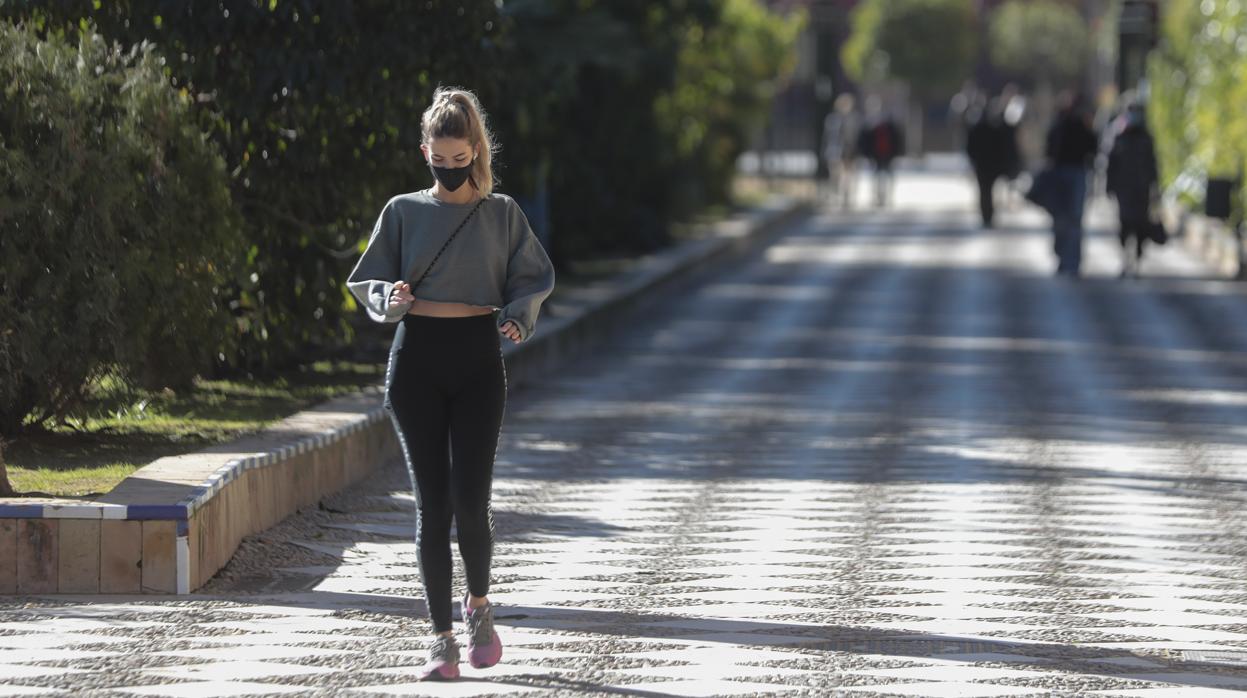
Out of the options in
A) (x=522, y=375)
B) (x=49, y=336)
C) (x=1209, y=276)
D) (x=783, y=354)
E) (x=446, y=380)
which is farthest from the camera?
(x=1209, y=276)

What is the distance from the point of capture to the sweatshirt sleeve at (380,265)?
20.1 ft

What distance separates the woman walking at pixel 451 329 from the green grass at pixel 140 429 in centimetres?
196

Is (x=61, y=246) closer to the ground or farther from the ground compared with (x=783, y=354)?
farther from the ground

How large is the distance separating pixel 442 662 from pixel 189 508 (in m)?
1.45

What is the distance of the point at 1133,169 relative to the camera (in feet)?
68.6

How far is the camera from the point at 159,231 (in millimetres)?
8984

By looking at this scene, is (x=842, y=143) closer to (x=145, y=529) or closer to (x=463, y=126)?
(x=145, y=529)

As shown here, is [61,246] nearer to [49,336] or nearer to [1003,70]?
[49,336]

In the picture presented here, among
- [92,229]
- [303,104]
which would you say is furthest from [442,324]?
[303,104]

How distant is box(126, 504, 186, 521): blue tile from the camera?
719 cm

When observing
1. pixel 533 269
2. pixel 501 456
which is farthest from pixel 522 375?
pixel 533 269

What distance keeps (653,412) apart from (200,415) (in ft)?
9.87

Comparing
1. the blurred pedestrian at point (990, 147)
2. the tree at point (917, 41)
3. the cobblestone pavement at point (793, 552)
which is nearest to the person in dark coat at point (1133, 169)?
the cobblestone pavement at point (793, 552)

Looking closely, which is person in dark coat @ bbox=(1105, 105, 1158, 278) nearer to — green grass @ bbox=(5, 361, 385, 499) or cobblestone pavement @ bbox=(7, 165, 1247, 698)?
cobblestone pavement @ bbox=(7, 165, 1247, 698)
